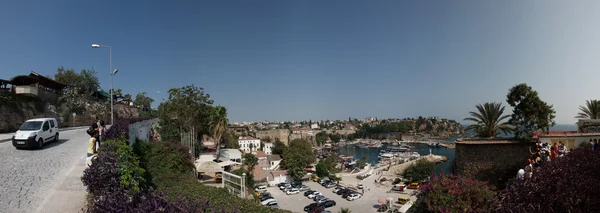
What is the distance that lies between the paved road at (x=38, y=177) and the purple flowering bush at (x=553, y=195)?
26.4 feet

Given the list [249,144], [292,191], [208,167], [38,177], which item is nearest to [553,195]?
[38,177]

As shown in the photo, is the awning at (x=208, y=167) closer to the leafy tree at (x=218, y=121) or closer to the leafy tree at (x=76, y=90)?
the leafy tree at (x=218, y=121)

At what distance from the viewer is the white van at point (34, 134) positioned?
10844mm

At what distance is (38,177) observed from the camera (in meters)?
7.77

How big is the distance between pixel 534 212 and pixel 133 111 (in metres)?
48.0

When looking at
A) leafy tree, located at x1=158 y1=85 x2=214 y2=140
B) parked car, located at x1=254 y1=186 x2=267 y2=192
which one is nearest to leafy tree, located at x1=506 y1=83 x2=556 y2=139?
leafy tree, located at x1=158 y1=85 x2=214 y2=140

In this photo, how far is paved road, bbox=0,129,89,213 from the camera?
6117 mm

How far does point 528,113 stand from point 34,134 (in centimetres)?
2168

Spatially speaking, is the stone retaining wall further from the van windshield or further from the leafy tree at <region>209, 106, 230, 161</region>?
the leafy tree at <region>209, 106, 230, 161</region>

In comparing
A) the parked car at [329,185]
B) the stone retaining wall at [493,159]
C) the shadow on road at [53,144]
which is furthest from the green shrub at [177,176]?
the parked car at [329,185]

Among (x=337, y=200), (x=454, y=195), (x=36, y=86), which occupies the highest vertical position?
(x=36, y=86)

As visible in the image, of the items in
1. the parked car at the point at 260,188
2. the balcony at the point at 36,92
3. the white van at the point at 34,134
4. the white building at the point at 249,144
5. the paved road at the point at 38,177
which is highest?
the balcony at the point at 36,92

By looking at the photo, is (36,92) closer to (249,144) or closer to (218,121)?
(218,121)

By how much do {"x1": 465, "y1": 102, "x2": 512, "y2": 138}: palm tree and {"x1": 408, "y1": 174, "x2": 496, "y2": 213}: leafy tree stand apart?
374 inches
